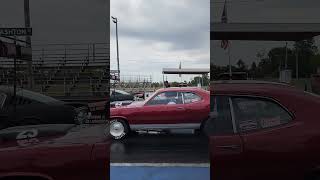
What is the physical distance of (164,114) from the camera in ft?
14.8

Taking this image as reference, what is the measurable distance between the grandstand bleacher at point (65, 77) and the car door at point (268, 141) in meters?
0.89

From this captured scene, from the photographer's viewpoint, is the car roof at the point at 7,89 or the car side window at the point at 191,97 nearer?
the car roof at the point at 7,89

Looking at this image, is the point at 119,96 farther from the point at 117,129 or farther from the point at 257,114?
the point at 257,114

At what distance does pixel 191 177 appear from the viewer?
373cm

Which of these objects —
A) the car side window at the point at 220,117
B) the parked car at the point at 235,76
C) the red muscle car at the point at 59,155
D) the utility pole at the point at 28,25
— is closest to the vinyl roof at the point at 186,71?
the parked car at the point at 235,76

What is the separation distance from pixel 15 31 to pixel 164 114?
1.46 m

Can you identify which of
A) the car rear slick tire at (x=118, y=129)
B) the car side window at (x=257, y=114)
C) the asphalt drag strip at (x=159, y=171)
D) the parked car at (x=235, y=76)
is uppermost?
the parked car at (x=235, y=76)

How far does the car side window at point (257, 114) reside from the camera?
371 cm

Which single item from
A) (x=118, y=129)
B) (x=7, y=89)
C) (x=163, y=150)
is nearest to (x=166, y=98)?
(x=118, y=129)

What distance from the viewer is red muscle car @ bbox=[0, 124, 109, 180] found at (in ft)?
12.0

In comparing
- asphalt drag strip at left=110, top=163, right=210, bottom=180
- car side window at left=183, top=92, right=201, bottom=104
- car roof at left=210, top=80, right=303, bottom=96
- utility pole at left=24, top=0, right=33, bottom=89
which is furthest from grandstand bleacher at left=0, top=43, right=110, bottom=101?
car roof at left=210, top=80, right=303, bottom=96

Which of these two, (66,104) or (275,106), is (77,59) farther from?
(275,106)

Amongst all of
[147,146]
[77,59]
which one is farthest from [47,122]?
[147,146]

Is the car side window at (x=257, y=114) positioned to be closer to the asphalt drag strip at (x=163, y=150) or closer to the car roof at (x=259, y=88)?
the car roof at (x=259, y=88)
